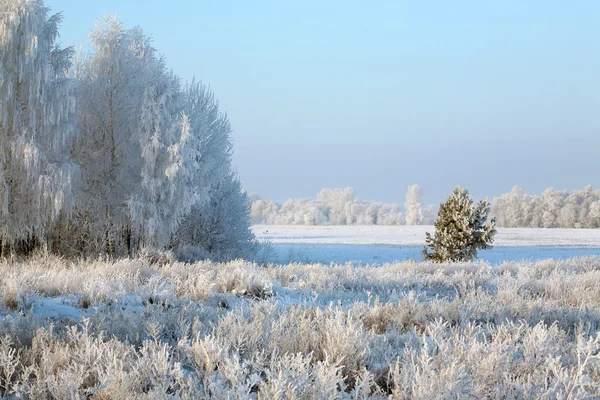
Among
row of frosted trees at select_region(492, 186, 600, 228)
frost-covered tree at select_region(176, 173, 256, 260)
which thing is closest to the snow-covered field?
frost-covered tree at select_region(176, 173, 256, 260)

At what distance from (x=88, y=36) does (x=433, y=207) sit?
82.5 m

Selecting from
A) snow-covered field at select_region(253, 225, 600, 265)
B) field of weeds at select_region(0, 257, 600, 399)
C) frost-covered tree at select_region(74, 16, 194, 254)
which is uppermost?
frost-covered tree at select_region(74, 16, 194, 254)

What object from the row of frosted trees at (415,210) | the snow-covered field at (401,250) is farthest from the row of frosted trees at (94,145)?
the row of frosted trees at (415,210)

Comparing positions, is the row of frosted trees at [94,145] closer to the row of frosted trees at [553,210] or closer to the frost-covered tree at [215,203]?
the frost-covered tree at [215,203]

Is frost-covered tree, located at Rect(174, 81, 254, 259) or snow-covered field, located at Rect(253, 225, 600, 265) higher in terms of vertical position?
frost-covered tree, located at Rect(174, 81, 254, 259)

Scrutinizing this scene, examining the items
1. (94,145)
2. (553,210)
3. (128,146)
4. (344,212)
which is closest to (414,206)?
(344,212)

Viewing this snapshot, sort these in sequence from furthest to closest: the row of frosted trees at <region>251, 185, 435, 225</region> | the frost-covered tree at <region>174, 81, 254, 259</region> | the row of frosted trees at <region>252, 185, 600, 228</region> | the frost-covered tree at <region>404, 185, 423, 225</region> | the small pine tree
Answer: the row of frosted trees at <region>251, 185, 435, 225</region>, the frost-covered tree at <region>404, 185, 423, 225</region>, the row of frosted trees at <region>252, 185, 600, 228</region>, the frost-covered tree at <region>174, 81, 254, 259</region>, the small pine tree

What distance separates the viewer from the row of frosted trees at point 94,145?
1617 cm

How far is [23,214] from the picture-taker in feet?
53.3

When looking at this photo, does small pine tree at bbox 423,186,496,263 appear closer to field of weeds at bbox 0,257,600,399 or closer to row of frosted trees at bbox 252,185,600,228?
field of weeds at bbox 0,257,600,399

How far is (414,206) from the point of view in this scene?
303 ft

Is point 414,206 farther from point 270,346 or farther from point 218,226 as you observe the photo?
point 270,346

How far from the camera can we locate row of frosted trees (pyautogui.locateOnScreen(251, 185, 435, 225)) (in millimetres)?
90938

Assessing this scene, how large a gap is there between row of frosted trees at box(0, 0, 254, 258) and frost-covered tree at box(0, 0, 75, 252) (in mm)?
33
